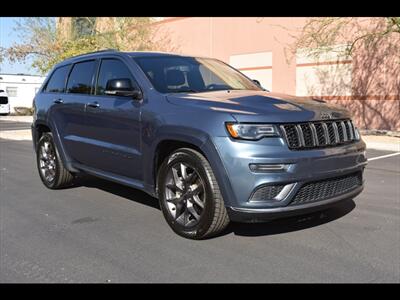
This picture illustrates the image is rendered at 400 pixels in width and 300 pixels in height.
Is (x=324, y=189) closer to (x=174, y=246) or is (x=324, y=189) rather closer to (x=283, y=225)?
(x=283, y=225)

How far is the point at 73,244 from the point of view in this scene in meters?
4.47

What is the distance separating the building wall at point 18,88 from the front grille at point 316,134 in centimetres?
4180

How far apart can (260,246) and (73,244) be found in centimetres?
174

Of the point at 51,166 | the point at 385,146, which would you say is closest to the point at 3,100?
the point at 385,146

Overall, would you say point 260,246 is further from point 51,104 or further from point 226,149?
point 51,104

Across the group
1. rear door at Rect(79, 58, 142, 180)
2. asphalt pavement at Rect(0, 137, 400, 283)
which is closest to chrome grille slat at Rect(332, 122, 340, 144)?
asphalt pavement at Rect(0, 137, 400, 283)

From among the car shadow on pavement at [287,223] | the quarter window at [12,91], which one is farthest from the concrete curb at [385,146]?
the quarter window at [12,91]

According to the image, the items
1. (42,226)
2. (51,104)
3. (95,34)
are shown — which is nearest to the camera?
(42,226)

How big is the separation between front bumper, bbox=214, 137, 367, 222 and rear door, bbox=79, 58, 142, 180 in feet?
4.22

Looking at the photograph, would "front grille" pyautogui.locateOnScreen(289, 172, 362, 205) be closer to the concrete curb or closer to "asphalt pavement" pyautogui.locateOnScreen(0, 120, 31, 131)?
the concrete curb

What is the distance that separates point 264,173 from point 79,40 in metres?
18.4

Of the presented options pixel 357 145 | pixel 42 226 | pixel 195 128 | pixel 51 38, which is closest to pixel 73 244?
pixel 42 226

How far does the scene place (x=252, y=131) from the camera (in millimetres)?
3990

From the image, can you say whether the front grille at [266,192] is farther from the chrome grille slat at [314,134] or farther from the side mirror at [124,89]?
the side mirror at [124,89]
